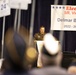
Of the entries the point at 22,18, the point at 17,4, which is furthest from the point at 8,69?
the point at 22,18

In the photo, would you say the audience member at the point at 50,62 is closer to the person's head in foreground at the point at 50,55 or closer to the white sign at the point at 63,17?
the person's head in foreground at the point at 50,55

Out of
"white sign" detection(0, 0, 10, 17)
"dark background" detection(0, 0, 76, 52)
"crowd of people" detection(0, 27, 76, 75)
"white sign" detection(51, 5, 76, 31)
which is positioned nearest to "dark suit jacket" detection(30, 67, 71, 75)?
"crowd of people" detection(0, 27, 76, 75)

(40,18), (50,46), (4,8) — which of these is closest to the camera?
(50,46)

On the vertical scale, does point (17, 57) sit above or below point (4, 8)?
below

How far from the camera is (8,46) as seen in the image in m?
1.02

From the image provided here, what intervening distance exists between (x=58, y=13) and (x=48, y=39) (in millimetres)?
6185

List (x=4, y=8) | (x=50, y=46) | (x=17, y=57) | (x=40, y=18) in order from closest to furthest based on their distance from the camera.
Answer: (x=17, y=57) < (x=50, y=46) < (x=4, y=8) < (x=40, y=18)

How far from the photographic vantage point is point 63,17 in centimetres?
734

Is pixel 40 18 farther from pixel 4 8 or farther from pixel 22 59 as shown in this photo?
pixel 22 59

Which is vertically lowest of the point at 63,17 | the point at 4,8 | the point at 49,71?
the point at 49,71

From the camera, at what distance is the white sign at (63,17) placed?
7.29m

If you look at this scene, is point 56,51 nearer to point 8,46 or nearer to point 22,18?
point 8,46

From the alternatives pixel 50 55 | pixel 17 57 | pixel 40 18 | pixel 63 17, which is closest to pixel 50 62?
pixel 50 55

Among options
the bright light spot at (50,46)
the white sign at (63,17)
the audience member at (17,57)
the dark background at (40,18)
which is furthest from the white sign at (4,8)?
the audience member at (17,57)
